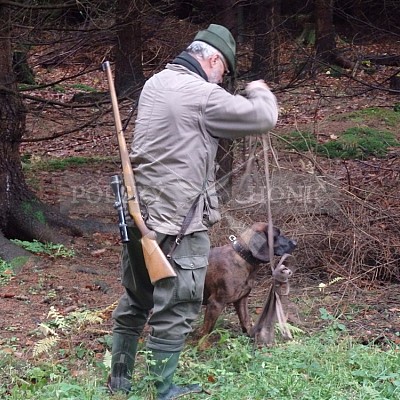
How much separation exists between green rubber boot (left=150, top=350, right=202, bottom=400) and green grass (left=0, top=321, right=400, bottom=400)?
0.09m

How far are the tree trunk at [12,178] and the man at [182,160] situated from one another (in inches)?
157

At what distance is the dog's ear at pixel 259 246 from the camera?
5.57m

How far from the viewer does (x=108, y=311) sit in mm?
6367

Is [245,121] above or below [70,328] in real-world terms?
above

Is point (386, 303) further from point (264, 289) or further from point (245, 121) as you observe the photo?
point (245, 121)

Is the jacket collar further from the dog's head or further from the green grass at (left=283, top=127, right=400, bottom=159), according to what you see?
the green grass at (left=283, top=127, right=400, bottom=159)

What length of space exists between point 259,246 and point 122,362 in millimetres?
1463

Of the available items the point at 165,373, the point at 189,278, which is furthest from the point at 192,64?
the point at 165,373

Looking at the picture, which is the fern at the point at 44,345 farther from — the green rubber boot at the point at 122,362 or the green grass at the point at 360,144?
the green grass at the point at 360,144

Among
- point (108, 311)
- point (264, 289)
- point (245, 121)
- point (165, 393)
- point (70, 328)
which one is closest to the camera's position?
point (245, 121)

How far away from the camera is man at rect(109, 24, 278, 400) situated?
425cm

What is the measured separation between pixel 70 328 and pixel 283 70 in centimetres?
470

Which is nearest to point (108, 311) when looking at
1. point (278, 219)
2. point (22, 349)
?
point (22, 349)

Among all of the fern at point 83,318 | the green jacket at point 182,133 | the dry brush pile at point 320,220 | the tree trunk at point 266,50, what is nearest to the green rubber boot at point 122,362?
the green jacket at point 182,133
